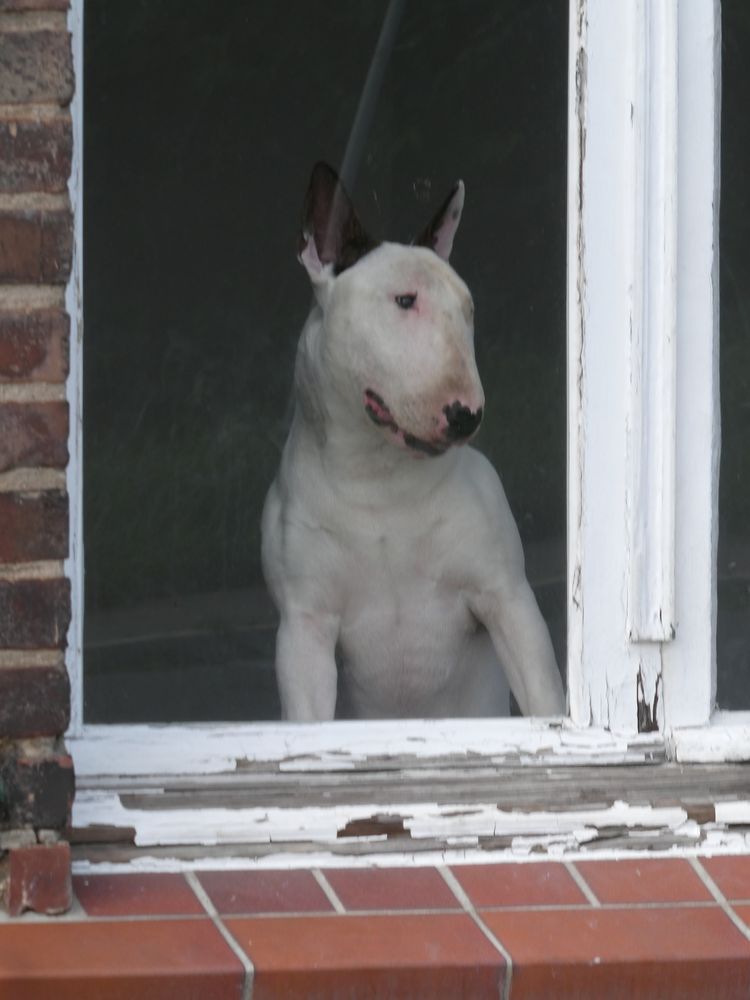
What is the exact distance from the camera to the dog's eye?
2.81 m

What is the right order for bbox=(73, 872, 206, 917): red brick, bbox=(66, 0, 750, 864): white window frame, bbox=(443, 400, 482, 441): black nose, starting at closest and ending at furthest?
bbox=(73, 872, 206, 917): red brick → bbox=(66, 0, 750, 864): white window frame → bbox=(443, 400, 482, 441): black nose

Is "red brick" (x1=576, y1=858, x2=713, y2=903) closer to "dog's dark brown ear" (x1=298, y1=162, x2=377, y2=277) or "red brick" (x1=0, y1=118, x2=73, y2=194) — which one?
"red brick" (x1=0, y1=118, x2=73, y2=194)

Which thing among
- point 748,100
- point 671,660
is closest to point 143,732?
point 671,660

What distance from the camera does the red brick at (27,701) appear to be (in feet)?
6.43

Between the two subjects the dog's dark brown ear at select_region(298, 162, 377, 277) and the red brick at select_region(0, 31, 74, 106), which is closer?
the red brick at select_region(0, 31, 74, 106)

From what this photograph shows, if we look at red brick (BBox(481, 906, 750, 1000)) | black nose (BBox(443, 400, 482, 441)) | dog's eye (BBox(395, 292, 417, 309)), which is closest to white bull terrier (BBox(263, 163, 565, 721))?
dog's eye (BBox(395, 292, 417, 309))

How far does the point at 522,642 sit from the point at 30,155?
1.34 meters

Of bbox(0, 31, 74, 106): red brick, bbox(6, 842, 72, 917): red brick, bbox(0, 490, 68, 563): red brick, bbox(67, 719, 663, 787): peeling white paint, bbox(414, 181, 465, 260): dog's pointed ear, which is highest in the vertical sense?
bbox(0, 31, 74, 106): red brick

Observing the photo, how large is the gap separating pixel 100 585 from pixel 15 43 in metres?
1.69

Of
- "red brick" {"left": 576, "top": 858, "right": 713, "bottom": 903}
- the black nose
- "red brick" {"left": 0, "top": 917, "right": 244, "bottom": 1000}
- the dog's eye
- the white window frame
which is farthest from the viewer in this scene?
the dog's eye

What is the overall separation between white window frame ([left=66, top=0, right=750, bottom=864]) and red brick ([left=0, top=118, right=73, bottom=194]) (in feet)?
2.28

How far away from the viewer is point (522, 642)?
2.97 m

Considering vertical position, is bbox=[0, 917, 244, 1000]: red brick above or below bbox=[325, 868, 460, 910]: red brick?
below

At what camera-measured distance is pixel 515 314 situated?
11.5 feet
